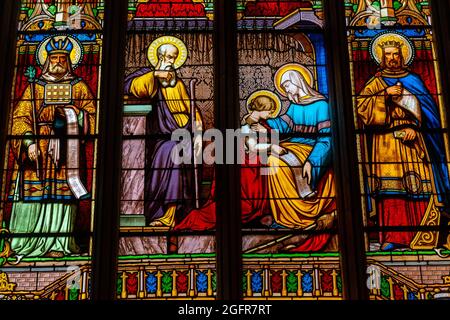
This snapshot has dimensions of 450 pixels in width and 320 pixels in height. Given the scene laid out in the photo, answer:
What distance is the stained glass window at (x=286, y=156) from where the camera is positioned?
8406 mm

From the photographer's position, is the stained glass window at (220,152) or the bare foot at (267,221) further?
the bare foot at (267,221)

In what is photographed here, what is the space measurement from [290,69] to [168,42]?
116 centimetres

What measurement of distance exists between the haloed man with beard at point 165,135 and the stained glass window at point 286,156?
525mm

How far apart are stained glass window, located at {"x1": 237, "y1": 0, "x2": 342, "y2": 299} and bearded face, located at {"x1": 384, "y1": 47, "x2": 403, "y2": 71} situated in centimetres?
58

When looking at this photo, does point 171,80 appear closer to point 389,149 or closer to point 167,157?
point 167,157

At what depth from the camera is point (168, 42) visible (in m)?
9.33

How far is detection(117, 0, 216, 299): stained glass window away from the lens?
27.6 ft

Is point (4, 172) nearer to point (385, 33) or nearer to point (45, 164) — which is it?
point (45, 164)

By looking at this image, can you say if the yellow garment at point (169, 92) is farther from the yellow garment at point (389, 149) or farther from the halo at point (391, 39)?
the halo at point (391, 39)

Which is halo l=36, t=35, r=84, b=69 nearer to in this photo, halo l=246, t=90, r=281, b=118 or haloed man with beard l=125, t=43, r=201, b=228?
haloed man with beard l=125, t=43, r=201, b=228

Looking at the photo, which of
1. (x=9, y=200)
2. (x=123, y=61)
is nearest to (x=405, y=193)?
(x=123, y=61)


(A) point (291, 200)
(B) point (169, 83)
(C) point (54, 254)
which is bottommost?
(C) point (54, 254)

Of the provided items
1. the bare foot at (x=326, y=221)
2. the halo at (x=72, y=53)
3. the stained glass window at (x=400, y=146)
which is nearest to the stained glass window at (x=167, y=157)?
the halo at (x=72, y=53)

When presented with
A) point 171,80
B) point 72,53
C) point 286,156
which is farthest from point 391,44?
point 72,53
